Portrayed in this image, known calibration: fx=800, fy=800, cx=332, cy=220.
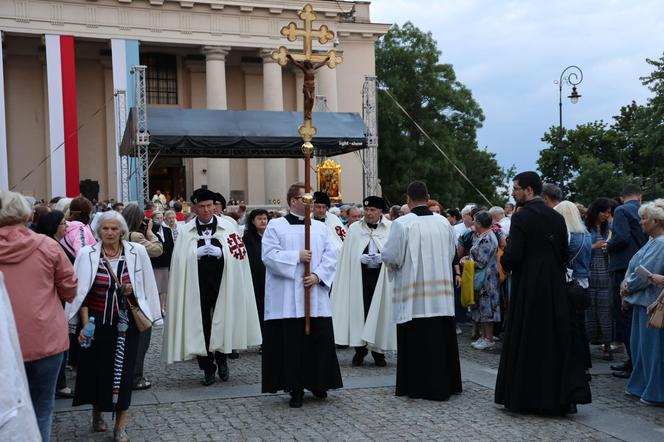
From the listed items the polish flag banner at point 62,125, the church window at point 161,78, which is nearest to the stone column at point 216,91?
the church window at point 161,78

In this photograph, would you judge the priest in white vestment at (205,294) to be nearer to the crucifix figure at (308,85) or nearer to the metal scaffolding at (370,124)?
the crucifix figure at (308,85)

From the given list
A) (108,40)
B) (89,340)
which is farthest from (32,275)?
(108,40)

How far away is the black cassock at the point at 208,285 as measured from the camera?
884cm

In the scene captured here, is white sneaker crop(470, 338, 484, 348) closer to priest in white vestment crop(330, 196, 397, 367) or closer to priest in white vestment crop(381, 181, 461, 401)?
priest in white vestment crop(330, 196, 397, 367)

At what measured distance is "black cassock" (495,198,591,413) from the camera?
23.0ft

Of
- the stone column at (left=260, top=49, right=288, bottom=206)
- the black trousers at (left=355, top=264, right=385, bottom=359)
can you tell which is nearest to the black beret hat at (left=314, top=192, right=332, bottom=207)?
the black trousers at (left=355, top=264, right=385, bottom=359)

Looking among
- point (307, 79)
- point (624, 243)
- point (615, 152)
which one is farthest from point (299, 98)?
point (307, 79)

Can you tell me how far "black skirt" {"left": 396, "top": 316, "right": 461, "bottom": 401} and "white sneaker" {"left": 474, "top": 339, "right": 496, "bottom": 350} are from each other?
306 centimetres

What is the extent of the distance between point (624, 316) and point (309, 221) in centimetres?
408

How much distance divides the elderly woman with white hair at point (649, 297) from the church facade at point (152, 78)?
2655 centimetres

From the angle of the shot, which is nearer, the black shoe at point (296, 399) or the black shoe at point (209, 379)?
the black shoe at point (296, 399)

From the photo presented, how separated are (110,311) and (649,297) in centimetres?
495

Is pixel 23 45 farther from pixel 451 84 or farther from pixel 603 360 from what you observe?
pixel 603 360

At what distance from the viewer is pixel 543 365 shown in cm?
704
